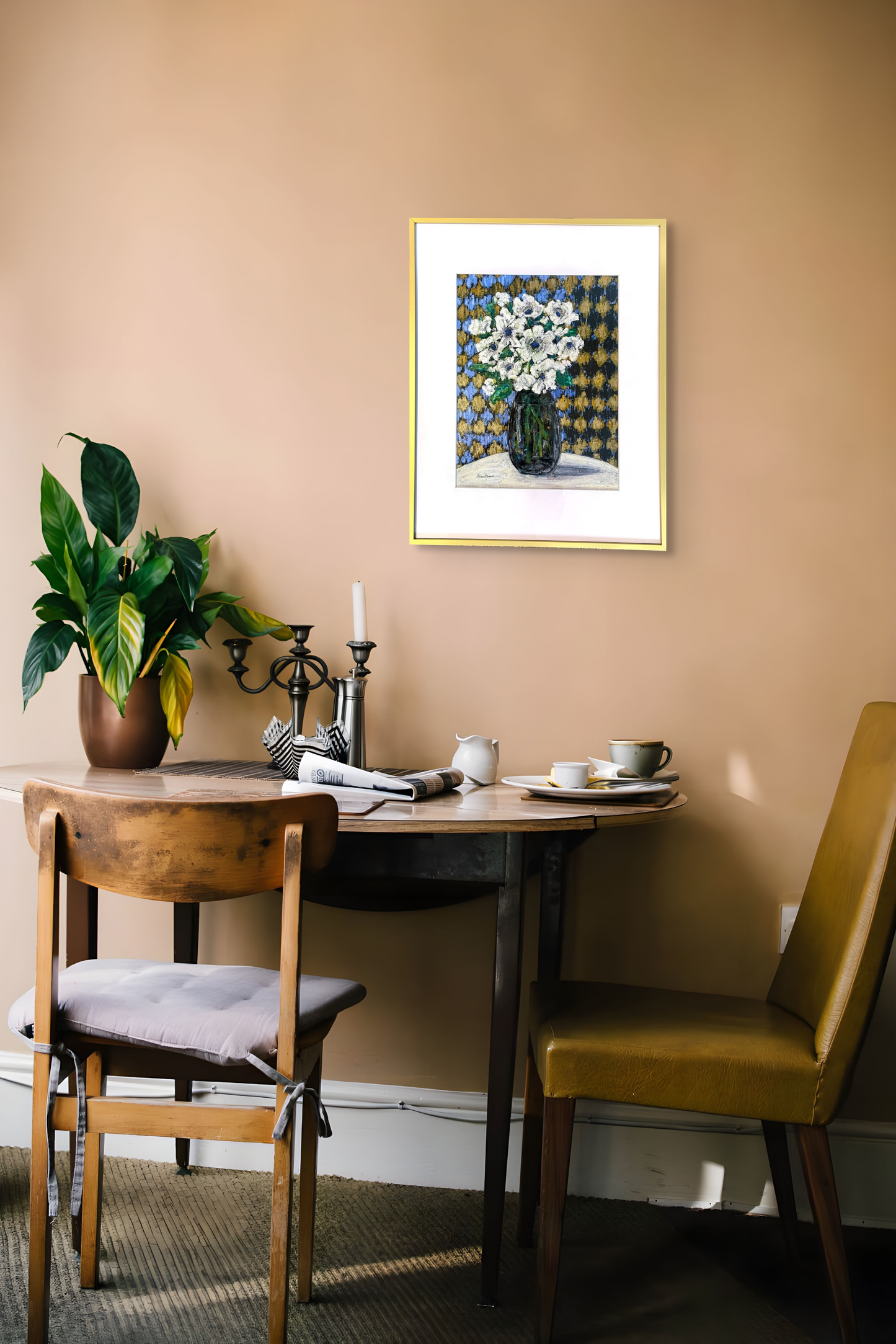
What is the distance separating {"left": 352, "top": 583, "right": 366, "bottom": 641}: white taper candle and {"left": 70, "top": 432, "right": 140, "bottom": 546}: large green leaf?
509mm

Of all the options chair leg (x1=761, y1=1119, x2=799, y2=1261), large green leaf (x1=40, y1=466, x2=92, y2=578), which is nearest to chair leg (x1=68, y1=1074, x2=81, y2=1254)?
large green leaf (x1=40, y1=466, x2=92, y2=578)

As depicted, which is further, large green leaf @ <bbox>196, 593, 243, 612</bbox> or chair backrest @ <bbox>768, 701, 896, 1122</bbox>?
large green leaf @ <bbox>196, 593, 243, 612</bbox>

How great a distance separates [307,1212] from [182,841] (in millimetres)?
750

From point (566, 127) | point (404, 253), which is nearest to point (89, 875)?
point (404, 253)

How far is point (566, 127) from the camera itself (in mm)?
1960

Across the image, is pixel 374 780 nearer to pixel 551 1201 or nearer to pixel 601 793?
pixel 601 793

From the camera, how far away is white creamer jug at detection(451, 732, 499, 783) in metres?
1.73

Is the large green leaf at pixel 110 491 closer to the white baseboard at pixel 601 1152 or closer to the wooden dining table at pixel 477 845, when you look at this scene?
the wooden dining table at pixel 477 845

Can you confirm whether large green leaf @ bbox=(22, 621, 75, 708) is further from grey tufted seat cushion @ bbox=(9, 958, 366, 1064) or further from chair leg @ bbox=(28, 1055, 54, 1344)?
chair leg @ bbox=(28, 1055, 54, 1344)

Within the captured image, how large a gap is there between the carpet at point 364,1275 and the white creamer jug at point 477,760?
0.88m

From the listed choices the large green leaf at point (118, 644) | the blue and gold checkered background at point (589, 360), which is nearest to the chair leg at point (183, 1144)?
the large green leaf at point (118, 644)

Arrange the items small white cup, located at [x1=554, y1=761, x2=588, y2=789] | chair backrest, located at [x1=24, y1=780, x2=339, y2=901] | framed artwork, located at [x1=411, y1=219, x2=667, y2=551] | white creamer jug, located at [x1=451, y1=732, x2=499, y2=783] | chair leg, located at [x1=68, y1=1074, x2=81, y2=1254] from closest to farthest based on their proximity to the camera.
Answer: chair backrest, located at [x1=24, y1=780, x2=339, y2=901]
chair leg, located at [x1=68, y1=1074, x2=81, y2=1254]
small white cup, located at [x1=554, y1=761, x2=588, y2=789]
white creamer jug, located at [x1=451, y1=732, x2=499, y2=783]
framed artwork, located at [x1=411, y1=219, x2=667, y2=551]

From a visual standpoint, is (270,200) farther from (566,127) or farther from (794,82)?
(794,82)

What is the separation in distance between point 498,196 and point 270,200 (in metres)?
0.52
